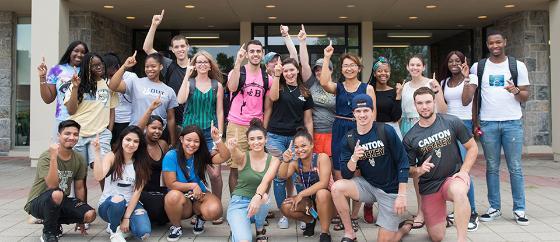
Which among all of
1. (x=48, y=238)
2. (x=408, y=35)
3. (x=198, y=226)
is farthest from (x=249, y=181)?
(x=408, y=35)

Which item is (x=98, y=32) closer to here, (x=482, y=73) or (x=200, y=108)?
(x=200, y=108)

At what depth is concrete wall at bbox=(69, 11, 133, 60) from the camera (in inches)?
474

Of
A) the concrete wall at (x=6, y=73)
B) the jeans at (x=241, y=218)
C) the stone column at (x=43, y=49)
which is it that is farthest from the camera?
the concrete wall at (x=6, y=73)

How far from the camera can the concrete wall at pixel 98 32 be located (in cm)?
1204

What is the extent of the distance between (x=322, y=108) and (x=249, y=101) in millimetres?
767

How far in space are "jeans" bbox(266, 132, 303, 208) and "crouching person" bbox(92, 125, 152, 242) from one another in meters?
1.22

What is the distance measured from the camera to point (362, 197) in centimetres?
450

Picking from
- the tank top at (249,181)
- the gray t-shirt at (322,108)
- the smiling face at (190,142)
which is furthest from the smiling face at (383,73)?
the smiling face at (190,142)

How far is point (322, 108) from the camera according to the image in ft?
17.6

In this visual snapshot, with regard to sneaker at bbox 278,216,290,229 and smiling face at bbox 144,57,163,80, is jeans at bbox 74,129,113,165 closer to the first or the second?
smiling face at bbox 144,57,163,80

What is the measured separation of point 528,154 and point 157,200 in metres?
10.1

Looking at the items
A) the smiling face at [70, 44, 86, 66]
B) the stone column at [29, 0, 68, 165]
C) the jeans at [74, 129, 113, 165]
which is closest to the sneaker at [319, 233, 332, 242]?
the jeans at [74, 129, 113, 165]

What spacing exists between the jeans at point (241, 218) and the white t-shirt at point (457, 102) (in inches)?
88.7

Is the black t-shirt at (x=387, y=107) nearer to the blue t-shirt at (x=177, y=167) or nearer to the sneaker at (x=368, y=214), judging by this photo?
the sneaker at (x=368, y=214)
